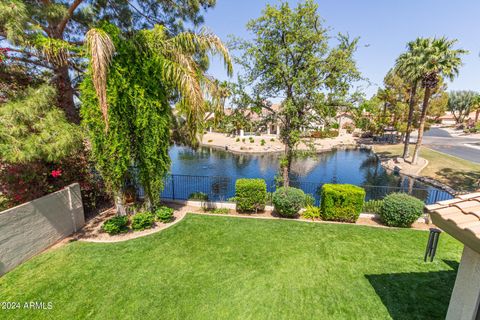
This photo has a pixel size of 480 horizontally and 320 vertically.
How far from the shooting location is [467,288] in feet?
8.95

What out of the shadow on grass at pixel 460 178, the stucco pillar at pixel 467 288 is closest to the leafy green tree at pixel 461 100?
the shadow on grass at pixel 460 178

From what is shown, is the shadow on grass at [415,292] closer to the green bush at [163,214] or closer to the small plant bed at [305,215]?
the small plant bed at [305,215]

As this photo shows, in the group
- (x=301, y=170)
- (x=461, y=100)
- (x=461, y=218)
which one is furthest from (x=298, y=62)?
(x=461, y=100)

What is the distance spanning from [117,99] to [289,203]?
21.6 feet

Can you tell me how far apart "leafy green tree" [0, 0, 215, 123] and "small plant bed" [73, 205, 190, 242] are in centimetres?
377

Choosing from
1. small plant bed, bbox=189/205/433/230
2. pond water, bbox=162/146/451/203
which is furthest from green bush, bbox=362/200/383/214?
pond water, bbox=162/146/451/203

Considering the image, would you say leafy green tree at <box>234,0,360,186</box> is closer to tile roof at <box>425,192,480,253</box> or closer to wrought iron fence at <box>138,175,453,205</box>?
wrought iron fence at <box>138,175,453,205</box>

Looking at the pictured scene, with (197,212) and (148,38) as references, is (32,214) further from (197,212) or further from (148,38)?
(148,38)

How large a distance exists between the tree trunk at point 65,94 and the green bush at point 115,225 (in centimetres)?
369

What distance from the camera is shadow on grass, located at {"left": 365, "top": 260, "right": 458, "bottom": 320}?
12.6 feet

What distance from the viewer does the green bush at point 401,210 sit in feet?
22.9

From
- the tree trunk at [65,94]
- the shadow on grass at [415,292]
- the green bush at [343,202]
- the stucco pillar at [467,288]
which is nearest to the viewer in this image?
the stucco pillar at [467,288]

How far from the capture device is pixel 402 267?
511 centimetres

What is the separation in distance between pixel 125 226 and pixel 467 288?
8103 millimetres
